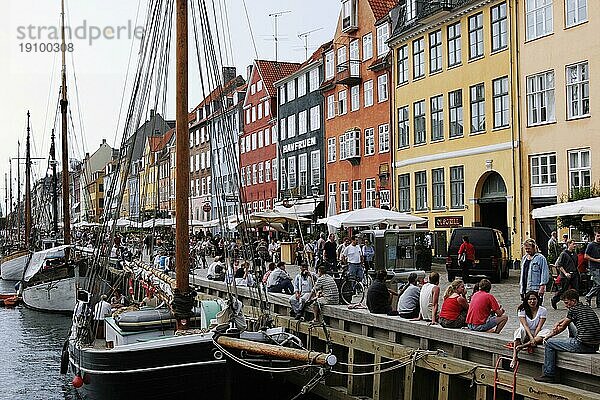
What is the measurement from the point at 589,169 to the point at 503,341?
731 inches

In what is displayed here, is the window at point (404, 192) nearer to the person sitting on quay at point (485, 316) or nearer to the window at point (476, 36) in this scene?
the window at point (476, 36)

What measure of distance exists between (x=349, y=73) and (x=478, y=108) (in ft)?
47.0

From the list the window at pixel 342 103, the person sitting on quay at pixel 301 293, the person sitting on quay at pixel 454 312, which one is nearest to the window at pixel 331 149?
the window at pixel 342 103

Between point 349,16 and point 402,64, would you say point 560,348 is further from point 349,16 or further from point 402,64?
point 349,16

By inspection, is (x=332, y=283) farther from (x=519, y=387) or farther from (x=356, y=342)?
(x=519, y=387)

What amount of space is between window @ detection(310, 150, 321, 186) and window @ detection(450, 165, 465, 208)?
18000mm

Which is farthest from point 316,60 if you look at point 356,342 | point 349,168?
point 356,342

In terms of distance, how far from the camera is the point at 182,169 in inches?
627

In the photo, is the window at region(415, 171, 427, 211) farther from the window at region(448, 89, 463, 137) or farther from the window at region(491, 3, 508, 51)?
the window at region(491, 3, 508, 51)

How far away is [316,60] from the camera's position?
57.8 m

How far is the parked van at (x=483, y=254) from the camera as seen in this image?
27047 millimetres

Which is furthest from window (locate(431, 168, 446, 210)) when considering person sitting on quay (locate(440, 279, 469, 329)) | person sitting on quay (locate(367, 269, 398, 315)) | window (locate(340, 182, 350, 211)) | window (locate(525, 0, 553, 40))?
person sitting on quay (locate(440, 279, 469, 329))

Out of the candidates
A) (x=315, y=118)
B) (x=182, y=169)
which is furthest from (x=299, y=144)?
(x=182, y=169)

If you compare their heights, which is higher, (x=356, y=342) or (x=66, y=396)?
(x=356, y=342)
